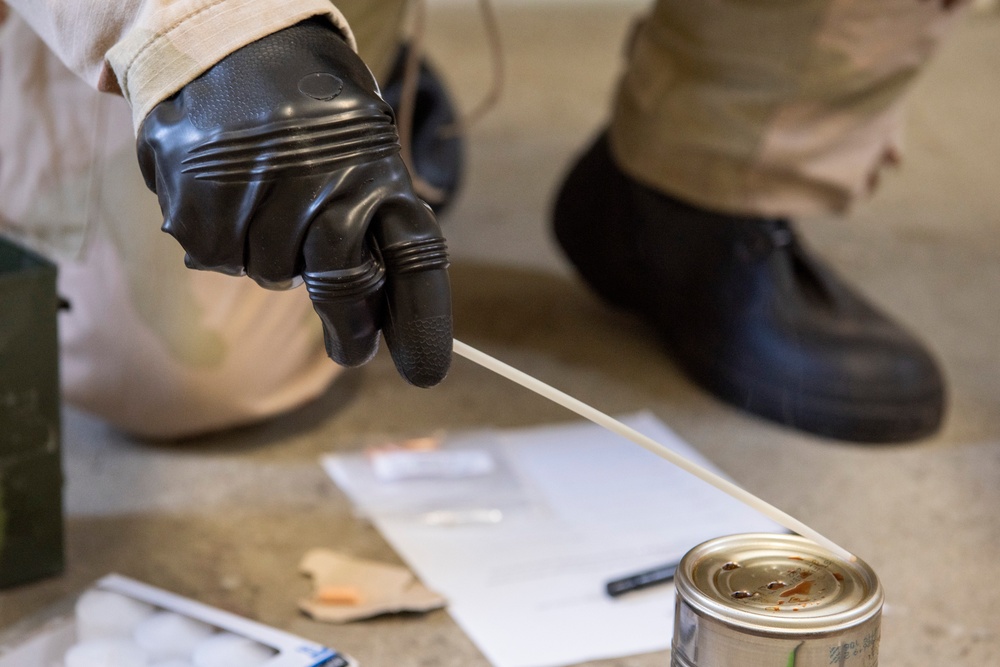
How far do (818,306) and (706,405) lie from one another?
6.1 inches

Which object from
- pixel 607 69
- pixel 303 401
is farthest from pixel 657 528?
pixel 607 69

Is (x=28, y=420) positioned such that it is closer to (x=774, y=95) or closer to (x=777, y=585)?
(x=777, y=585)

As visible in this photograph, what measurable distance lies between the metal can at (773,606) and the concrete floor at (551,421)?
217 mm

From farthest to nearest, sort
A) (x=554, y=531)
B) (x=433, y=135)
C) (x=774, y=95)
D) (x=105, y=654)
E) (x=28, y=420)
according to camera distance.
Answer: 1. (x=433, y=135)
2. (x=774, y=95)
3. (x=554, y=531)
4. (x=28, y=420)
5. (x=105, y=654)

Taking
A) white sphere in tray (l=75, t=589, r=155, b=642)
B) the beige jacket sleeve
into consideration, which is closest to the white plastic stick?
the beige jacket sleeve

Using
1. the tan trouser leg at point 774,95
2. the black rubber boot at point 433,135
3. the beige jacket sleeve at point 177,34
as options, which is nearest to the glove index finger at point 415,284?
the beige jacket sleeve at point 177,34

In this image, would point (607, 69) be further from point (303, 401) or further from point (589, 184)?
point (303, 401)

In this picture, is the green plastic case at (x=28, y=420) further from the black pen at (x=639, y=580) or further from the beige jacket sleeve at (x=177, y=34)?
the black pen at (x=639, y=580)

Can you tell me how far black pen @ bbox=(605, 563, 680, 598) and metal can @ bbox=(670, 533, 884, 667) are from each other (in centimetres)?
25

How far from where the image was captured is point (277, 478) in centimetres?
101

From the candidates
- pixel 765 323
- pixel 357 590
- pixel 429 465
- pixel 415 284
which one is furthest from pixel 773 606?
pixel 765 323

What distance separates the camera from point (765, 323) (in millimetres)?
1146

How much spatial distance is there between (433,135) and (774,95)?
511mm

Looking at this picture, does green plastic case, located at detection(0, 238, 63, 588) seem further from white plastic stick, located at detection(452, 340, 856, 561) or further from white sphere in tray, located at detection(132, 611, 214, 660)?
white plastic stick, located at detection(452, 340, 856, 561)
